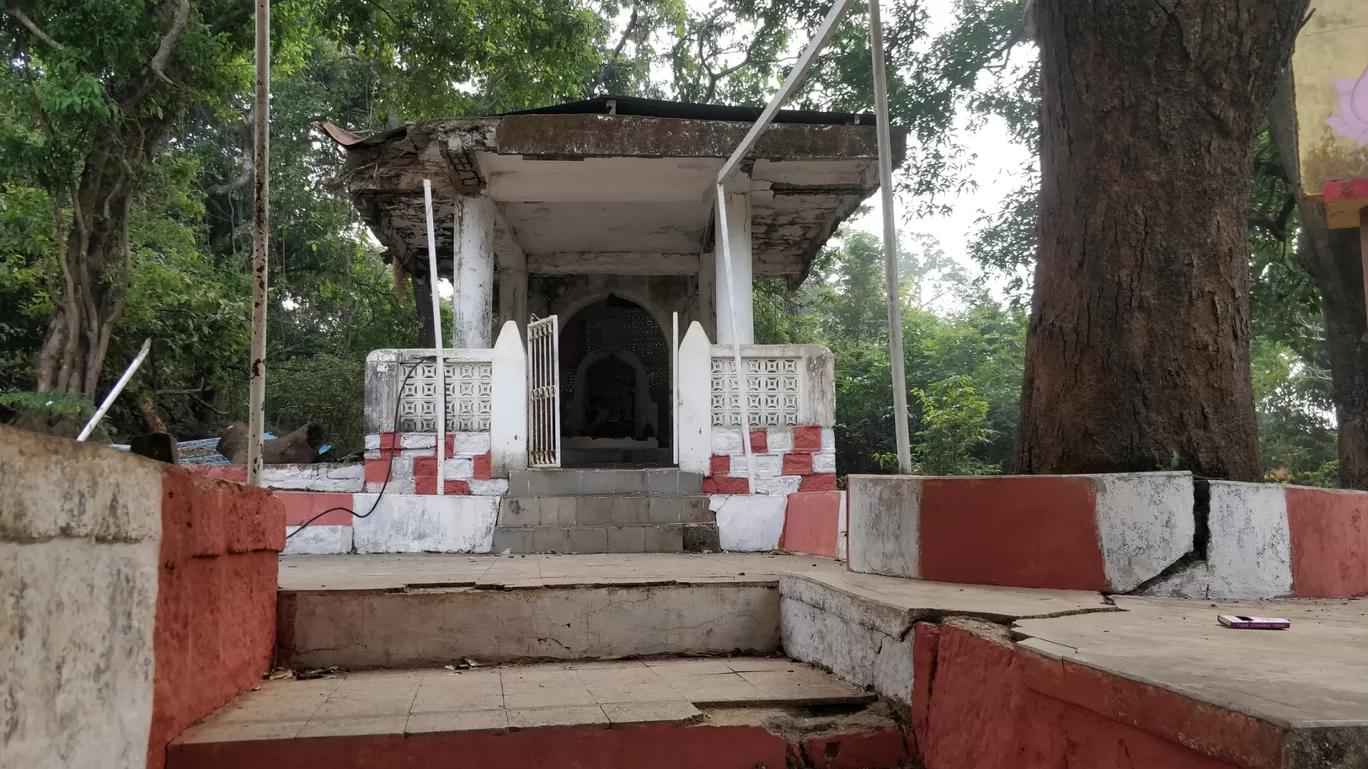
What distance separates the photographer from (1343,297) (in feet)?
26.3

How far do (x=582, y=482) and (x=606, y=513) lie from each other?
0.49m

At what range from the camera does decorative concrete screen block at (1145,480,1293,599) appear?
250cm

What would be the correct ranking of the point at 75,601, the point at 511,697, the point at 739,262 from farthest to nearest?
the point at 739,262, the point at 511,697, the point at 75,601

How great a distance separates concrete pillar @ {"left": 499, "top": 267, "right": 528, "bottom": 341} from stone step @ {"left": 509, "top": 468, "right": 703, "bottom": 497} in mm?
4126

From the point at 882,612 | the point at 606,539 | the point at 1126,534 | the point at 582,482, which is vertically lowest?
the point at 606,539

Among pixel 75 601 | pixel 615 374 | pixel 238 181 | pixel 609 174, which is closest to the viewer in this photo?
pixel 75 601

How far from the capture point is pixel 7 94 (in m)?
8.78

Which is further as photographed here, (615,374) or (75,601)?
(615,374)

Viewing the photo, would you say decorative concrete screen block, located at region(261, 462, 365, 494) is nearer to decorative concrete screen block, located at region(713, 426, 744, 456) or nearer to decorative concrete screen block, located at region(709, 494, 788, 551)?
decorative concrete screen block, located at region(713, 426, 744, 456)

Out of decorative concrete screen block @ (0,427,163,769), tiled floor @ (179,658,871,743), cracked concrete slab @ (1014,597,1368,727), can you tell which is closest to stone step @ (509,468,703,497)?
tiled floor @ (179,658,871,743)

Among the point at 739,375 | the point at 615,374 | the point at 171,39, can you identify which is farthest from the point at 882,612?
the point at 615,374

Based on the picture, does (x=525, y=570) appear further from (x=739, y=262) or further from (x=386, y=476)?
(x=739, y=262)

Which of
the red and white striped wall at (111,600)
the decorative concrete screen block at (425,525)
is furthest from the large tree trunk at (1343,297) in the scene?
the red and white striped wall at (111,600)

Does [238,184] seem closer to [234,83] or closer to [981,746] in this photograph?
[234,83]
